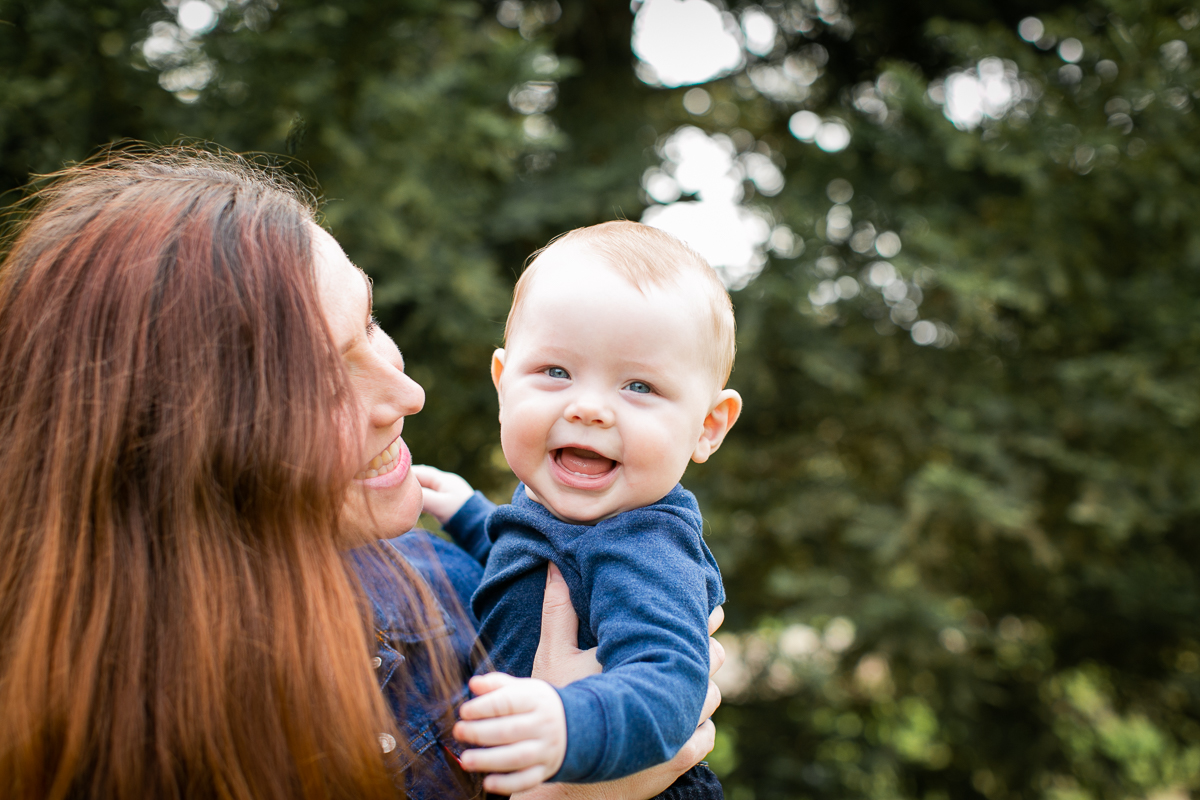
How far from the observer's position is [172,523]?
110 centimetres

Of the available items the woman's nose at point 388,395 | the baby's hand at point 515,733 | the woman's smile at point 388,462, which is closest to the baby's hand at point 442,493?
the woman's smile at point 388,462

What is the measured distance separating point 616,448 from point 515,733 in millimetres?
491

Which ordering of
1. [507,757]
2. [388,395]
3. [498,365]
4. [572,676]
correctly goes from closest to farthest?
[507,757], [572,676], [388,395], [498,365]

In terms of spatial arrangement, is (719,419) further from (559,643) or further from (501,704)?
(501,704)

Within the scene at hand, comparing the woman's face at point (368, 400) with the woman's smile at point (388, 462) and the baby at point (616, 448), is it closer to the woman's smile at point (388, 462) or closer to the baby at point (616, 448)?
the woman's smile at point (388, 462)

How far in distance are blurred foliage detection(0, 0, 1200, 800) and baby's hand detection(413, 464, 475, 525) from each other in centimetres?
114

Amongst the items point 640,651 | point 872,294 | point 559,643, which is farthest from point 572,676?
point 872,294

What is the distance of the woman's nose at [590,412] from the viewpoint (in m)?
1.26

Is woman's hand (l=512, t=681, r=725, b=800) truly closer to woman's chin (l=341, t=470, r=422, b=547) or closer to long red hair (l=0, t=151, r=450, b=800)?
long red hair (l=0, t=151, r=450, b=800)

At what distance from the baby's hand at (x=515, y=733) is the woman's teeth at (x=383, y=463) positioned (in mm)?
549

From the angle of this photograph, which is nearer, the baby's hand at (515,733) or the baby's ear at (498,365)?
the baby's hand at (515,733)

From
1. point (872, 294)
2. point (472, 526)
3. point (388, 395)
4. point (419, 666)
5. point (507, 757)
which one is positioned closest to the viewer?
point (507, 757)

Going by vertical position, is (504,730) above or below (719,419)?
above

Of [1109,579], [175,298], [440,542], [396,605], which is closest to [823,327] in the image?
[1109,579]
